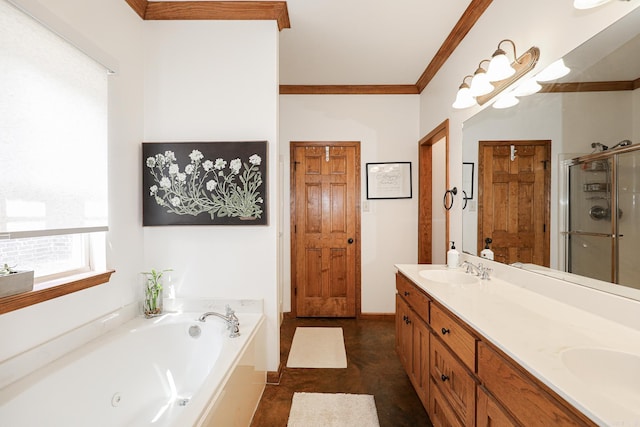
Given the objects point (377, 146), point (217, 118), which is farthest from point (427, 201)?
point (217, 118)

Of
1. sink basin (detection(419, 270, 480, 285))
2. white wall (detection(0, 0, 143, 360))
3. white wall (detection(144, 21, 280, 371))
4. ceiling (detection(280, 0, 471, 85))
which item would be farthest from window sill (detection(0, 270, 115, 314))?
ceiling (detection(280, 0, 471, 85))

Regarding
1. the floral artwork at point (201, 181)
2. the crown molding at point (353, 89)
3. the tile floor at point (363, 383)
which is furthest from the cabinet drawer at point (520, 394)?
the crown molding at point (353, 89)

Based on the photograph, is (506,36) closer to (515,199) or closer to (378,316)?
(515,199)

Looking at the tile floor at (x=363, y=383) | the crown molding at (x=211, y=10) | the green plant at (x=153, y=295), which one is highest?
the crown molding at (x=211, y=10)

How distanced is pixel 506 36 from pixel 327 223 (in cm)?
223

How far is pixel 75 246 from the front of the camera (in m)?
1.63

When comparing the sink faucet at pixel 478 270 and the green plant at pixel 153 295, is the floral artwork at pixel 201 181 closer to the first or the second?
the green plant at pixel 153 295

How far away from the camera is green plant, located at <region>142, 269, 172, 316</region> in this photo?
1.99 metres

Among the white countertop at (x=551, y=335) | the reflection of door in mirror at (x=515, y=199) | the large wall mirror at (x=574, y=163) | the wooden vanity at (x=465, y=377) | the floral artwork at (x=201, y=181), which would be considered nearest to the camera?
the white countertop at (x=551, y=335)

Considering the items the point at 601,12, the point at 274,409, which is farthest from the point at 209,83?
the point at 274,409

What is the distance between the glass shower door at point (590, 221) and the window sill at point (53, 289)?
7.61 feet

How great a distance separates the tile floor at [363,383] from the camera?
178cm

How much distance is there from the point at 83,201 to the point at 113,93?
73 centimetres

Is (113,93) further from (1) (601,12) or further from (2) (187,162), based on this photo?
(1) (601,12)
